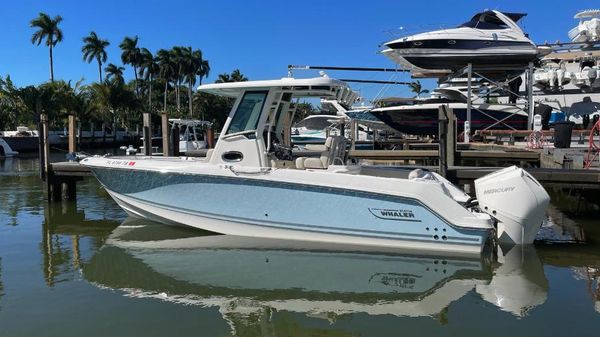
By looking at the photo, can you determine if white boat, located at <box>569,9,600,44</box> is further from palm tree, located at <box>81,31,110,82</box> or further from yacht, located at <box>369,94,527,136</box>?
palm tree, located at <box>81,31,110,82</box>

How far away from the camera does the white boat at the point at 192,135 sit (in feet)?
95.8

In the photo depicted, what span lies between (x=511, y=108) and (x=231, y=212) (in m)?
18.0

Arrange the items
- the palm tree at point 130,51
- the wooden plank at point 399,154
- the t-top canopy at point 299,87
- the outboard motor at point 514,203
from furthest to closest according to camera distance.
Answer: the palm tree at point 130,51 → the wooden plank at point 399,154 → the t-top canopy at point 299,87 → the outboard motor at point 514,203

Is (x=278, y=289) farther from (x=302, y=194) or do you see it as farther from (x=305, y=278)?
(x=302, y=194)

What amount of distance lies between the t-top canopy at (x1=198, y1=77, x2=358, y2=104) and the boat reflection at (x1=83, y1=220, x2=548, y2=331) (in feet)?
8.07

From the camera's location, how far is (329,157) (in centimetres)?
864

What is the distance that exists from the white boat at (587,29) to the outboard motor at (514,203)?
21.0 m

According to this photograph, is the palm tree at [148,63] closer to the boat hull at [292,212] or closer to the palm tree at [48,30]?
the palm tree at [48,30]

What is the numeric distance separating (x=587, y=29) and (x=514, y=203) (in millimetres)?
22679

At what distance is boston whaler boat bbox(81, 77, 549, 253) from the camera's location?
24.1 feet

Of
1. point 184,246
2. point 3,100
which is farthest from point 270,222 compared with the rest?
point 3,100

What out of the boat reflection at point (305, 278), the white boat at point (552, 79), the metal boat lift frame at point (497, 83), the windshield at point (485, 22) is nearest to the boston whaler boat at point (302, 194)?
the boat reflection at point (305, 278)

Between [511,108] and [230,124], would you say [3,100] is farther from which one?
[230,124]

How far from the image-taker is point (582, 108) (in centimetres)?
2486
